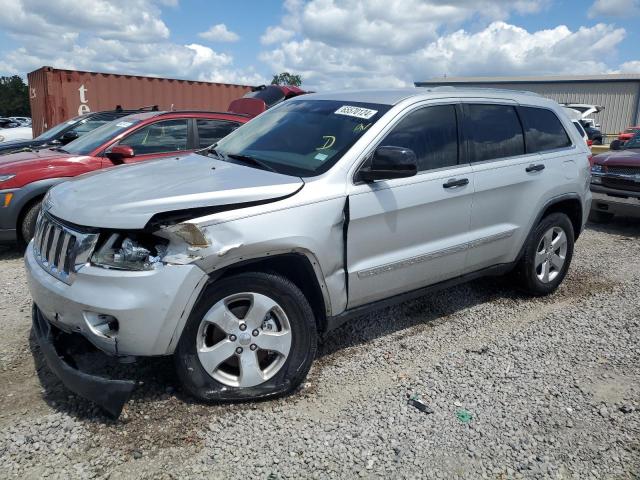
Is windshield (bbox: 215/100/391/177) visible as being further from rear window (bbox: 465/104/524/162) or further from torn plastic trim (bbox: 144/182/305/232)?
rear window (bbox: 465/104/524/162)

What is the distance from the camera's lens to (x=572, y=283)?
5.55m

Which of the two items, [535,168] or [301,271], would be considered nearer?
[301,271]

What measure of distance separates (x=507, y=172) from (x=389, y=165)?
1.44m

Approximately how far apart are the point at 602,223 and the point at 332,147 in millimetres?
6865

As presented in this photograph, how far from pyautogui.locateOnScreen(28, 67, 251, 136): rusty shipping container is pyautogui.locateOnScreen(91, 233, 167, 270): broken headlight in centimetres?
1302

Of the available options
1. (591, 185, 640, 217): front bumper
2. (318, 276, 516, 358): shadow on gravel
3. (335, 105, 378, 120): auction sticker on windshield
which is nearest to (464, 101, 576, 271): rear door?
(318, 276, 516, 358): shadow on gravel

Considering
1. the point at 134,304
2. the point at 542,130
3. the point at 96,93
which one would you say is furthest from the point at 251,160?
the point at 96,93

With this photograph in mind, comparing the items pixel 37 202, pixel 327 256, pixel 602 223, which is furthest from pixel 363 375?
pixel 602 223

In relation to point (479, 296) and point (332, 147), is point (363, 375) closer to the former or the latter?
point (332, 147)

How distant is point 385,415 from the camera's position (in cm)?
314

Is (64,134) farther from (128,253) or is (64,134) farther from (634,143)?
(634,143)

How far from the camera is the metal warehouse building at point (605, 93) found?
35719mm

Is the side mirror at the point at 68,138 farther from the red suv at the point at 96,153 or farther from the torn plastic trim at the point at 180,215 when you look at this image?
the torn plastic trim at the point at 180,215

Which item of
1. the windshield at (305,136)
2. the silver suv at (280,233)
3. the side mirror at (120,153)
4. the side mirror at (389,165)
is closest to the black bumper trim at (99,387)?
the silver suv at (280,233)
